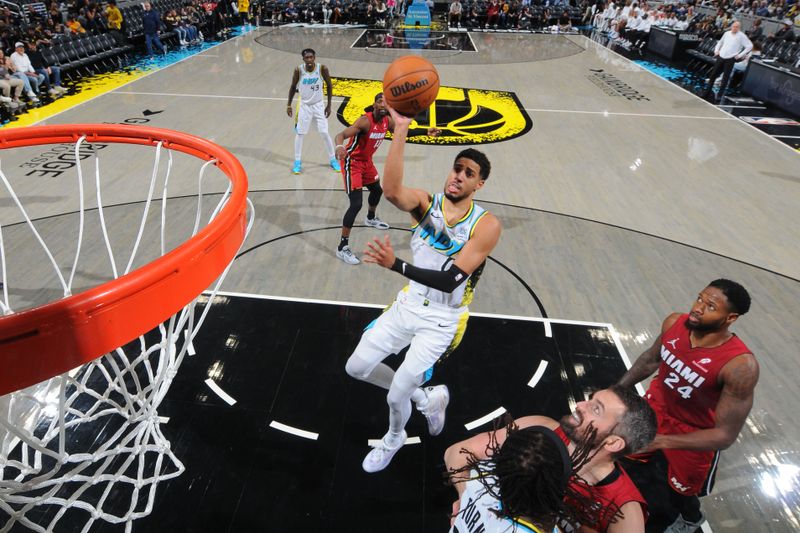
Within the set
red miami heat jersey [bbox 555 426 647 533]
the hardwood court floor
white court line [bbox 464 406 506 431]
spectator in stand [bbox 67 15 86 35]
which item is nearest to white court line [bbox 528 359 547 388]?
the hardwood court floor

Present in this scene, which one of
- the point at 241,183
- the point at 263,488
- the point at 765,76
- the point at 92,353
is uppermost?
the point at 241,183

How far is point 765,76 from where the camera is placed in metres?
11.8

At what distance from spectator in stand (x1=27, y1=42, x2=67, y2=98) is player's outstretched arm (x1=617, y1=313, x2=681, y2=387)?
11.7 meters


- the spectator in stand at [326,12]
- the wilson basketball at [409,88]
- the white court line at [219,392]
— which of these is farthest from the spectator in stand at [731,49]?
the spectator in stand at [326,12]

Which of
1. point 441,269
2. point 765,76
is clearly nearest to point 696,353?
point 441,269

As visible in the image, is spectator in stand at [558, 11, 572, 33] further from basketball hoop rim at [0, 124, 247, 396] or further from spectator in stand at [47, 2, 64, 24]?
basketball hoop rim at [0, 124, 247, 396]

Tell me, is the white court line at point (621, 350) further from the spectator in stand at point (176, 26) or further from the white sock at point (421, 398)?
the spectator in stand at point (176, 26)

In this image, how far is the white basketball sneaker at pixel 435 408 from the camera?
3209 millimetres

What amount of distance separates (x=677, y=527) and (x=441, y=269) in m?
1.94

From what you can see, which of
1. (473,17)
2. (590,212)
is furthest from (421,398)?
(473,17)

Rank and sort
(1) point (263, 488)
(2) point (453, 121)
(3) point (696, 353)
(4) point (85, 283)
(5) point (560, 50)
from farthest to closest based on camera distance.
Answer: (5) point (560, 50)
(2) point (453, 121)
(4) point (85, 283)
(1) point (263, 488)
(3) point (696, 353)

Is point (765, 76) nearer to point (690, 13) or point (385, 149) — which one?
point (690, 13)

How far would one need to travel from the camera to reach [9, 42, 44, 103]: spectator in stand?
31.0 ft

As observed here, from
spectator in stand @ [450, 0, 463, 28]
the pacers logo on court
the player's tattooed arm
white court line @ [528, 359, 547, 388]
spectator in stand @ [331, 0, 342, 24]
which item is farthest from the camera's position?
spectator in stand @ [331, 0, 342, 24]
